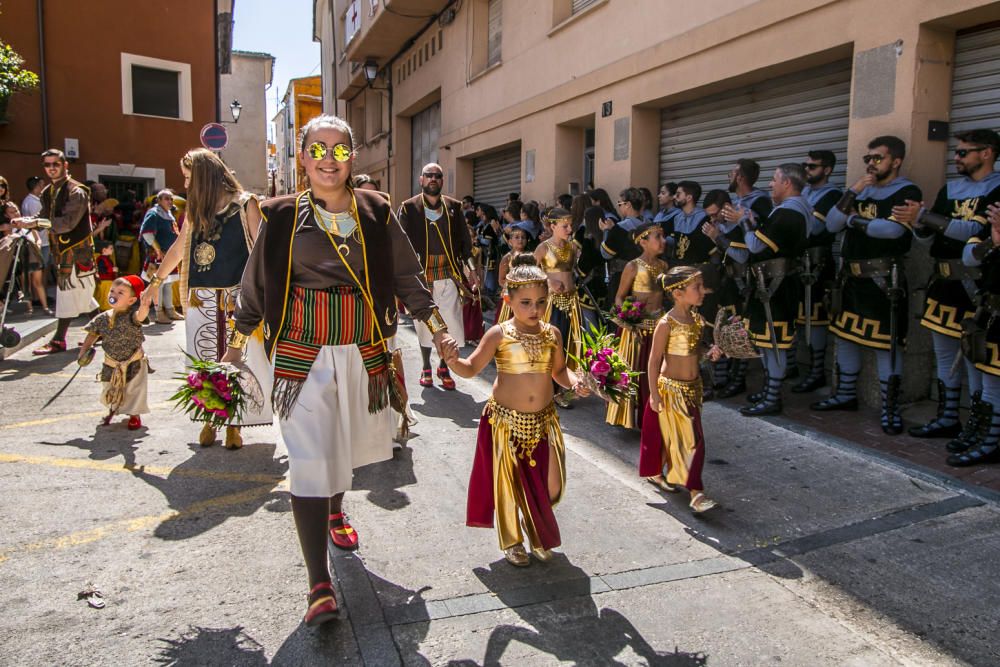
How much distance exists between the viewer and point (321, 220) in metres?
3.37

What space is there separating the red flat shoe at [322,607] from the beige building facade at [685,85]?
17.5 feet

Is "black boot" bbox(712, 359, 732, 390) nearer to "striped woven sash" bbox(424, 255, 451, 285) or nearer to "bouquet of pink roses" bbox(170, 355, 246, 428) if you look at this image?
"striped woven sash" bbox(424, 255, 451, 285)

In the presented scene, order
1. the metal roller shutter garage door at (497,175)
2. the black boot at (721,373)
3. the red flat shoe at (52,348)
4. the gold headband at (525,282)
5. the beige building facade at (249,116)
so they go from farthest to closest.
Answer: the beige building facade at (249,116), the metal roller shutter garage door at (497,175), the red flat shoe at (52,348), the black boot at (721,373), the gold headband at (525,282)

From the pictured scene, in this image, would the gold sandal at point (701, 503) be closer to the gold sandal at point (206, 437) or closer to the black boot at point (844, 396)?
the black boot at point (844, 396)

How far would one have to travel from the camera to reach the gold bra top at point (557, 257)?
6930mm

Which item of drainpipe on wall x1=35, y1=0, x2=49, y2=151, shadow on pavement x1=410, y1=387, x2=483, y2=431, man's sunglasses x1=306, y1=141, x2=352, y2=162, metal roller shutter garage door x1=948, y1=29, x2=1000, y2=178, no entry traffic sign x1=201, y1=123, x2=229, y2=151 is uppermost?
drainpipe on wall x1=35, y1=0, x2=49, y2=151

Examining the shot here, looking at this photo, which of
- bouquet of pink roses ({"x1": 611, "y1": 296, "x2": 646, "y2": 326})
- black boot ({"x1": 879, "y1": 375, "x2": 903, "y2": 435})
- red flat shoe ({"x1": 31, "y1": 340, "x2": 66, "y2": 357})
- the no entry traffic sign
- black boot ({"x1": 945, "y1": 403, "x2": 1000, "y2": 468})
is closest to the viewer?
black boot ({"x1": 945, "y1": 403, "x2": 1000, "y2": 468})

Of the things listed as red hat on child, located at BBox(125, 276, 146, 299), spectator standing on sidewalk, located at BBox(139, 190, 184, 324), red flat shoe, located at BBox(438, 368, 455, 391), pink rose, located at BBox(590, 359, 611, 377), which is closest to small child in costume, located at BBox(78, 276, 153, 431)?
red hat on child, located at BBox(125, 276, 146, 299)

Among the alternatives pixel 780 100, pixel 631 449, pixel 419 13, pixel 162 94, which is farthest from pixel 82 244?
pixel 162 94

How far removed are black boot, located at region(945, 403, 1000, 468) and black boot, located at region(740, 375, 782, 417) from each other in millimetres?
1574

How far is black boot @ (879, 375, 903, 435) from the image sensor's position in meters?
5.85

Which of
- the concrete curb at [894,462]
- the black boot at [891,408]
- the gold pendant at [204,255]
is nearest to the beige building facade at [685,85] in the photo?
the black boot at [891,408]

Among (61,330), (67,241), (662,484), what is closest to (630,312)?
(662,484)

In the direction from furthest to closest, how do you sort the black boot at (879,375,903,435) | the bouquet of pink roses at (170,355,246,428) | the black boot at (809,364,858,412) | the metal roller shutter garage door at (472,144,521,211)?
the metal roller shutter garage door at (472,144,521,211) < the black boot at (809,364,858,412) < the black boot at (879,375,903,435) < the bouquet of pink roses at (170,355,246,428)
